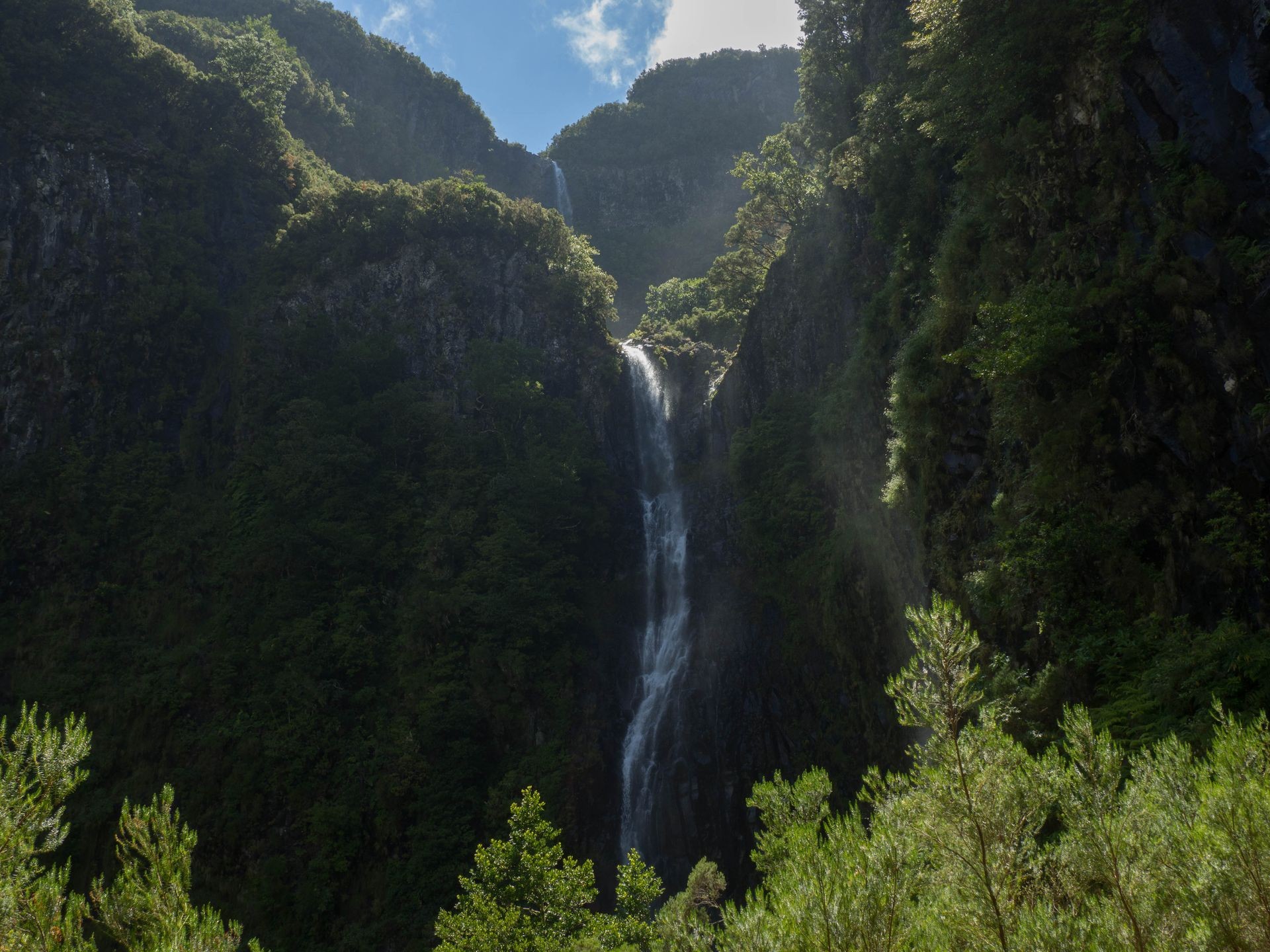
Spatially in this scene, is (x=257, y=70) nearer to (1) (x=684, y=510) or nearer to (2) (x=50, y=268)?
(2) (x=50, y=268)

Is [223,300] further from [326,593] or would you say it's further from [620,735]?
[620,735]

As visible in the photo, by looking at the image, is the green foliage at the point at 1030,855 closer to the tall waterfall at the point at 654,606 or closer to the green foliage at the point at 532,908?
the green foliage at the point at 532,908

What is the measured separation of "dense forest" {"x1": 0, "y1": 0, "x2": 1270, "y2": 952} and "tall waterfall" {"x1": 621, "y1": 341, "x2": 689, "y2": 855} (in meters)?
0.50

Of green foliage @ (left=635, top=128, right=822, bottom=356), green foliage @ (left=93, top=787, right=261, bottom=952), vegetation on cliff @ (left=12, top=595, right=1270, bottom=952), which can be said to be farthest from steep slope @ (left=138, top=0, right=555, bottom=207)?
vegetation on cliff @ (left=12, top=595, right=1270, bottom=952)

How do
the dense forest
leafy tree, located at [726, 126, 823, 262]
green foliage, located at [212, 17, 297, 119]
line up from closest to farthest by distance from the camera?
the dense forest → leafy tree, located at [726, 126, 823, 262] → green foliage, located at [212, 17, 297, 119]

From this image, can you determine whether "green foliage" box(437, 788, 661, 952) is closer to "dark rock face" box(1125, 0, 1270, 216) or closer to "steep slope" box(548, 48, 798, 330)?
"dark rock face" box(1125, 0, 1270, 216)

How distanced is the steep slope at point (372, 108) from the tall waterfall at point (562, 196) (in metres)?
0.70

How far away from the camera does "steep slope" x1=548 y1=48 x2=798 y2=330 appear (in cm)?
6662

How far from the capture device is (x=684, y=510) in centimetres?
3097

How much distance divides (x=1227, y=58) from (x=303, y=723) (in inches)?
1034

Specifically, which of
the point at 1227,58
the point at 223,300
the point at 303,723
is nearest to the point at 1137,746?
the point at 1227,58

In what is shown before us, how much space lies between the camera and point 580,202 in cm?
7219

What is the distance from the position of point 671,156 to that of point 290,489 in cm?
5903

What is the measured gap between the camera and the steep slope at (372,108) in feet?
179
